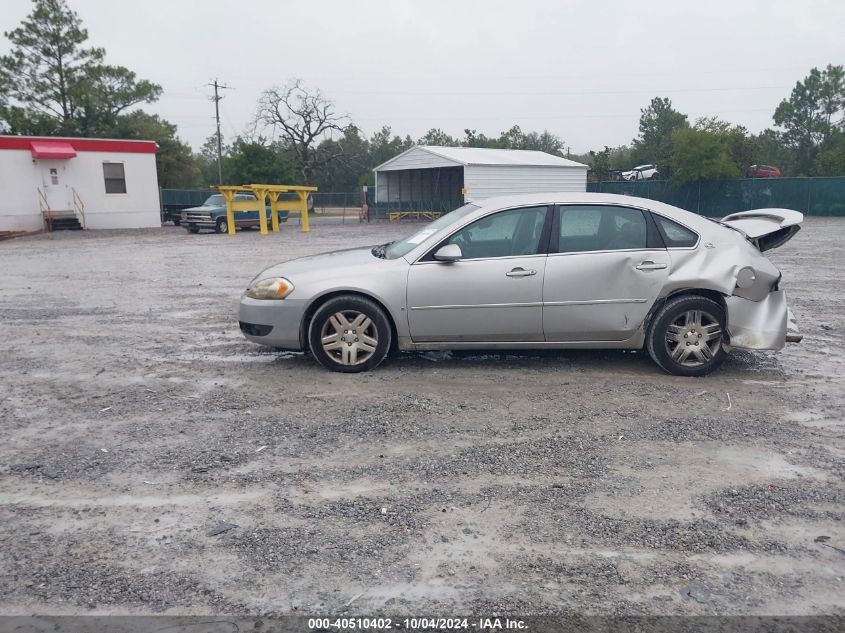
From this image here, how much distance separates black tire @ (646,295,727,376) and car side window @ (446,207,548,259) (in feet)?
4.26

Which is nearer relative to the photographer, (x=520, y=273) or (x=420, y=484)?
(x=420, y=484)

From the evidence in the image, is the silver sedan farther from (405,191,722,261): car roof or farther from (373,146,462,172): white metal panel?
(373,146,462,172): white metal panel

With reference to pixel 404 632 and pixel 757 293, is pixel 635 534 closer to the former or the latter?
pixel 404 632

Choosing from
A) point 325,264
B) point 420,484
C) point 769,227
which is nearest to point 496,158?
point 769,227

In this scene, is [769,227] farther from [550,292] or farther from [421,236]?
[421,236]

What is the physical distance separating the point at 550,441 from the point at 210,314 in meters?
6.00

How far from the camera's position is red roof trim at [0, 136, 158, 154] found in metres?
28.6

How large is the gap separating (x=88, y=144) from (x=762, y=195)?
3261 cm

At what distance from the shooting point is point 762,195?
3472 cm

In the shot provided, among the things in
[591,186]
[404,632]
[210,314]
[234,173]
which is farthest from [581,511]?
[234,173]

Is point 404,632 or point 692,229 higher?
point 692,229

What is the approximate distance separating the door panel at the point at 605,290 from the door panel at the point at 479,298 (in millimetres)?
136

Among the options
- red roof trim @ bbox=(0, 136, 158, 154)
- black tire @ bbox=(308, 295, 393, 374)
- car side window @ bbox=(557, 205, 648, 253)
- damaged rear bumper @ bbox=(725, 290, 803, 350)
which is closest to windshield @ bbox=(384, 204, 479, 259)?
black tire @ bbox=(308, 295, 393, 374)

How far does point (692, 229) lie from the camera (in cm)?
610
